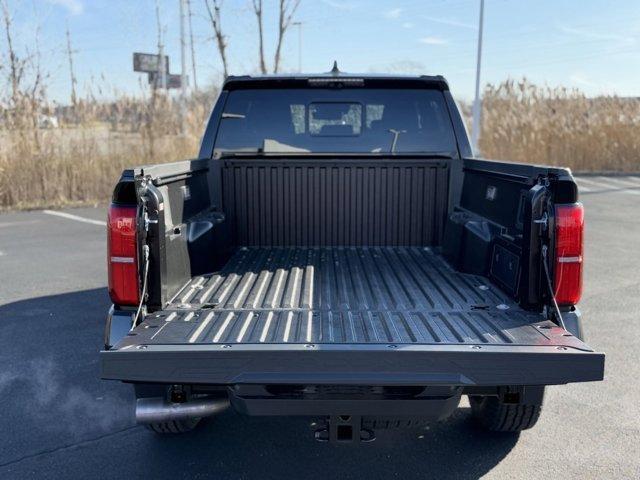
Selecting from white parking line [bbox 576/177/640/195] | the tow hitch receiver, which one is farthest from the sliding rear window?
white parking line [bbox 576/177/640/195]

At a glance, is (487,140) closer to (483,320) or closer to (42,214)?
(42,214)

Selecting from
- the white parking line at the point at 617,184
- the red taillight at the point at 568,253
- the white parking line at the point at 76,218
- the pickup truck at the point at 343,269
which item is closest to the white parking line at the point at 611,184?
the white parking line at the point at 617,184

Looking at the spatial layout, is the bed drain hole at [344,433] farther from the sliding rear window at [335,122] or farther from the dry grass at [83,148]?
the dry grass at [83,148]

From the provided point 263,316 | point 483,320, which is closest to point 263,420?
point 263,316

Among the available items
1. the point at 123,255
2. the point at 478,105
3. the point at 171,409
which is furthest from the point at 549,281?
the point at 478,105

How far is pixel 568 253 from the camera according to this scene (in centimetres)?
251

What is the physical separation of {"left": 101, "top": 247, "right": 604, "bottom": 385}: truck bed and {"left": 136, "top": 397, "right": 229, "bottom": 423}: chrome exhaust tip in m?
0.30

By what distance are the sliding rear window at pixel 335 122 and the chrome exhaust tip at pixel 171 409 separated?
222 centimetres

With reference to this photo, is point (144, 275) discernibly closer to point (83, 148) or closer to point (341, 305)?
point (341, 305)

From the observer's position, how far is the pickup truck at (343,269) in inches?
85.3

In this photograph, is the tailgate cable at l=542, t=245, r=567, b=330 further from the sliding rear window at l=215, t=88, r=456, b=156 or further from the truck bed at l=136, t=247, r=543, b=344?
the sliding rear window at l=215, t=88, r=456, b=156

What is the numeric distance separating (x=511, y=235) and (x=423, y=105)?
170 centimetres

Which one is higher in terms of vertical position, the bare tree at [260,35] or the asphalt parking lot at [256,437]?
the bare tree at [260,35]

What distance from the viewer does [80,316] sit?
527cm
